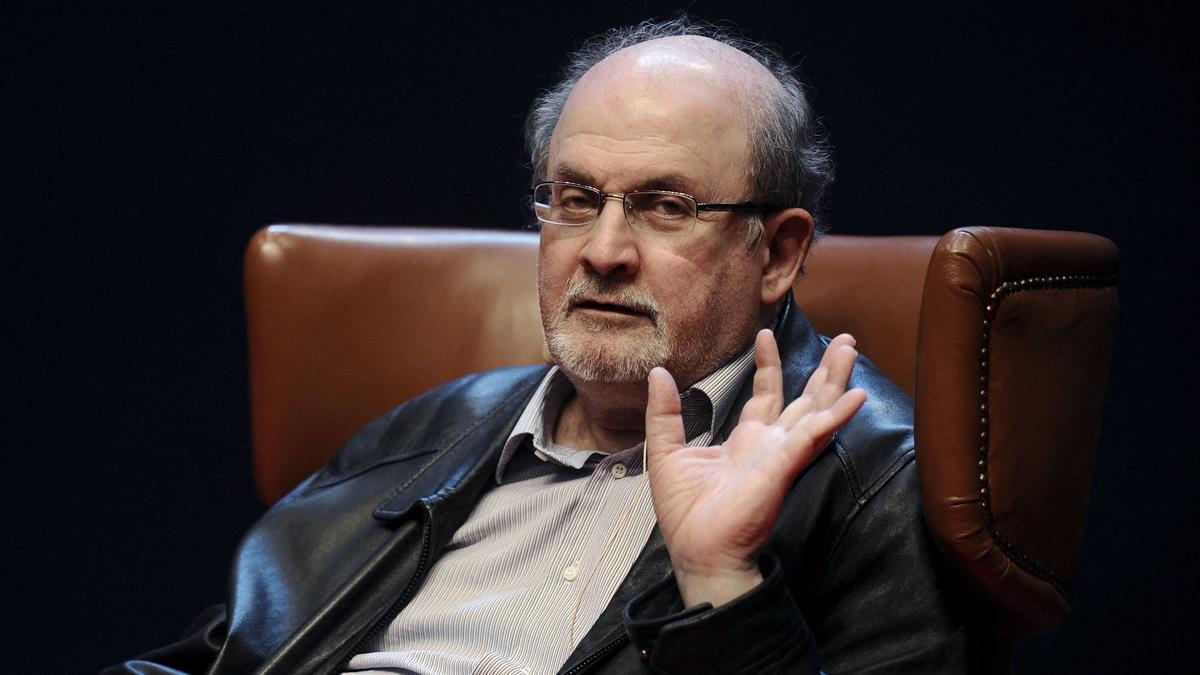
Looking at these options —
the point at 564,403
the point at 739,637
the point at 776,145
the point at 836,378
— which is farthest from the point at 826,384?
the point at 564,403

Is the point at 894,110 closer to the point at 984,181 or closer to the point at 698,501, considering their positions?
the point at 984,181

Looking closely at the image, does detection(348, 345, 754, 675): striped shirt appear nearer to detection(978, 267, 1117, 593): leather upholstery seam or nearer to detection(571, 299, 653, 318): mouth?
detection(571, 299, 653, 318): mouth

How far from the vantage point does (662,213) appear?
1.55 meters

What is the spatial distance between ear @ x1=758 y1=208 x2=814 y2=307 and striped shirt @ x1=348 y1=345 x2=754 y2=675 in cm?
11

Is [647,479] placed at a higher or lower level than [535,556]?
higher

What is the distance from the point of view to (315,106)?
103 inches

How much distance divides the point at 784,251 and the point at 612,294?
270mm

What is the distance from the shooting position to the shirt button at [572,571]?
4.83 ft

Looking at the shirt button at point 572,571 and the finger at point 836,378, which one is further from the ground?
the finger at point 836,378

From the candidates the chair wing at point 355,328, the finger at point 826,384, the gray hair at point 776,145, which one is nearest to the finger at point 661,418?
the finger at point 826,384

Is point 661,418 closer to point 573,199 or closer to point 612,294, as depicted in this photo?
point 612,294

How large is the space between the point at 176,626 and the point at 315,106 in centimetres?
124

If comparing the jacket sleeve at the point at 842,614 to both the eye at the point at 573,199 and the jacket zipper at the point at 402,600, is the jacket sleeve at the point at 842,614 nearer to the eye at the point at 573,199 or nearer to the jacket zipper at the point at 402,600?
the jacket zipper at the point at 402,600

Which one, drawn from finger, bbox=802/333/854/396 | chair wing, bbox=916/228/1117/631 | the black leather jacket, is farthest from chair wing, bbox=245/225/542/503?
chair wing, bbox=916/228/1117/631
